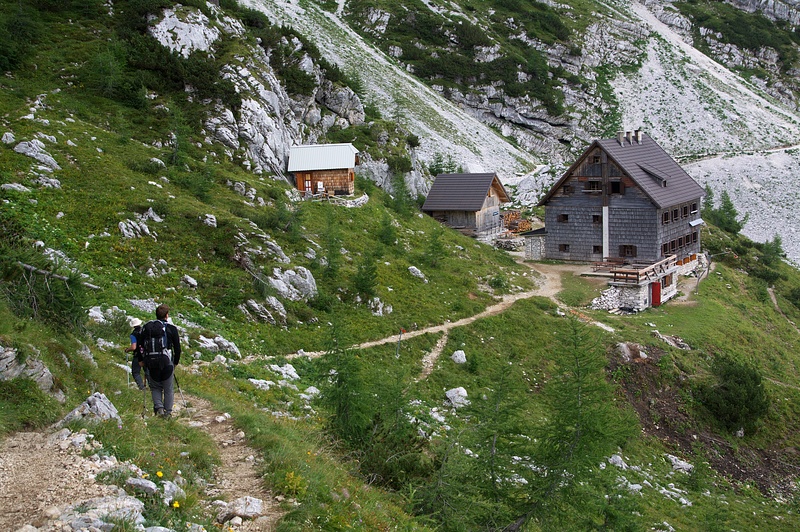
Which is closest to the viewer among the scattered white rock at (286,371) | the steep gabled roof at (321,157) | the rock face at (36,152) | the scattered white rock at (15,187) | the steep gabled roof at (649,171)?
the scattered white rock at (286,371)

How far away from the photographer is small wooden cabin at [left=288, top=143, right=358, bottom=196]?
42.5 m

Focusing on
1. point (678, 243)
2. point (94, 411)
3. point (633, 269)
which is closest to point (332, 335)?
point (94, 411)

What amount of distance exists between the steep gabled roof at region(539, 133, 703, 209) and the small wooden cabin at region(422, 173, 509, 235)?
6.00m

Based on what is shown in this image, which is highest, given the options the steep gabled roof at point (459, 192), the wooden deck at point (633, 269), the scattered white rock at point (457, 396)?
the steep gabled roof at point (459, 192)

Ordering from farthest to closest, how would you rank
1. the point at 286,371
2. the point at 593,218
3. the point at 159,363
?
the point at 593,218 < the point at 286,371 < the point at 159,363

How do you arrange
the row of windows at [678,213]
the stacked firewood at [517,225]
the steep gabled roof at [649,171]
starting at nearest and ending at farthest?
the steep gabled roof at [649,171]
the row of windows at [678,213]
the stacked firewood at [517,225]

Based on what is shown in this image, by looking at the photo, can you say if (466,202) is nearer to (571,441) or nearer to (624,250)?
(624,250)

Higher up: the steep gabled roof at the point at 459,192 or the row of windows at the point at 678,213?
the steep gabled roof at the point at 459,192

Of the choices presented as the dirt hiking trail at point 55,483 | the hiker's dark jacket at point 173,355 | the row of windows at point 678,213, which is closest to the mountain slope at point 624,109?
the row of windows at point 678,213

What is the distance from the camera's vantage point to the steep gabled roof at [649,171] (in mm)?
44956

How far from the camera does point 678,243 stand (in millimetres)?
47688

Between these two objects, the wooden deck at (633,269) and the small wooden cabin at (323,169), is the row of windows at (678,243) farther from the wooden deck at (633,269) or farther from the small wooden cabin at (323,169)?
the small wooden cabin at (323,169)

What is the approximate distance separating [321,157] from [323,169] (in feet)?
3.75

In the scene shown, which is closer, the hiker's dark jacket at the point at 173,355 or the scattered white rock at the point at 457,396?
the hiker's dark jacket at the point at 173,355
